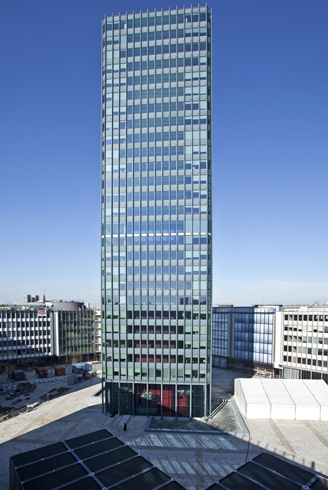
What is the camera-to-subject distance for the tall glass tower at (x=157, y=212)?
242 ft

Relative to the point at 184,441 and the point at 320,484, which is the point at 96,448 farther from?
the point at 320,484

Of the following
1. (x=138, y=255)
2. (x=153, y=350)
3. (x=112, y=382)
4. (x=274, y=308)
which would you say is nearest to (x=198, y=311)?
(x=153, y=350)

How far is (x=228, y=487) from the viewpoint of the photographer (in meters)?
35.6

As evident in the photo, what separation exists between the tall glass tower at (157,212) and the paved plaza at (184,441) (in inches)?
340

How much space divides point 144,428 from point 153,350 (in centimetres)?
1539

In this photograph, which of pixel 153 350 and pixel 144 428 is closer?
pixel 144 428

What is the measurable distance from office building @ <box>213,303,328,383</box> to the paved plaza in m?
34.8

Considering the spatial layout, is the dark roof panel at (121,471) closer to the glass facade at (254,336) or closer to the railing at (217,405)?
the railing at (217,405)

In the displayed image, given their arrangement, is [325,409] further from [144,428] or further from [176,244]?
[176,244]

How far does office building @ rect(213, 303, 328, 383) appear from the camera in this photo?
10081 cm

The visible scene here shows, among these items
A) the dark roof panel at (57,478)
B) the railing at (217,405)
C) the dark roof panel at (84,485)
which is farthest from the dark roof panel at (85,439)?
the railing at (217,405)

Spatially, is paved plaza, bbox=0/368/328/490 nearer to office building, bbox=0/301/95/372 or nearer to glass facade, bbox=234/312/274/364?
glass facade, bbox=234/312/274/364

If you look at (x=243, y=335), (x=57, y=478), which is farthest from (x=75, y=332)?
(x=57, y=478)

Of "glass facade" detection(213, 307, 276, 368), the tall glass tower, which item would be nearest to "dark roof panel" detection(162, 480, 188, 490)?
the tall glass tower
